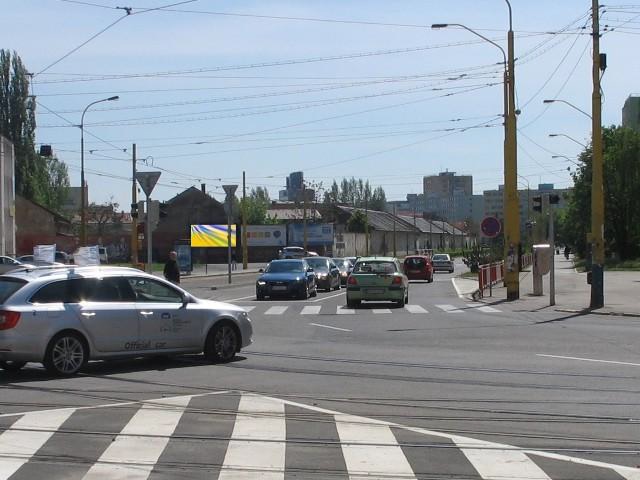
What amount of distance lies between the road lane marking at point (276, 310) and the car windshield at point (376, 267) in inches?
104

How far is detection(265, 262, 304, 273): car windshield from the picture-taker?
1326 inches

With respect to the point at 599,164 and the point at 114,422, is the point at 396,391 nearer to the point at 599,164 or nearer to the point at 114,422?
the point at 114,422

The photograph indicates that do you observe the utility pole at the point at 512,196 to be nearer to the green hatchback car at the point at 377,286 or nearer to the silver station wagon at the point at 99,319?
the green hatchback car at the point at 377,286

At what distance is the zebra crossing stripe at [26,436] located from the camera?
737 cm

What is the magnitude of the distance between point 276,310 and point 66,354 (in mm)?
14643

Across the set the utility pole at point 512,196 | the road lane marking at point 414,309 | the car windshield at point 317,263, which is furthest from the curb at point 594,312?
the car windshield at point 317,263

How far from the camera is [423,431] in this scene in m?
8.75

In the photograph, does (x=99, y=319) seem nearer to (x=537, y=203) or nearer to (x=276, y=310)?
(x=276, y=310)

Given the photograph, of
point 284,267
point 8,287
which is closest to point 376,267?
point 284,267

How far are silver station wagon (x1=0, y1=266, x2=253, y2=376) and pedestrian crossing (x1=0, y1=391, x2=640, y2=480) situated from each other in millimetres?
2633

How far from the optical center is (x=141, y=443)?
26.6 feet

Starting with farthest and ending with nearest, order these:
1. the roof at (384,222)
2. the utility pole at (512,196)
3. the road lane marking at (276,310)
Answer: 1. the roof at (384,222)
2. the utility pole at (512,196)
3. the road lane marking at (276,310)

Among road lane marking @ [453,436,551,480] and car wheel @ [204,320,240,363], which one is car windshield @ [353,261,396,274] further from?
road lane marking @ [453,436,551,480]

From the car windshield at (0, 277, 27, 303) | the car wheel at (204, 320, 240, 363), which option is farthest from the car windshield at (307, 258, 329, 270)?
the car windshield at (0, 277, 27, 303)
